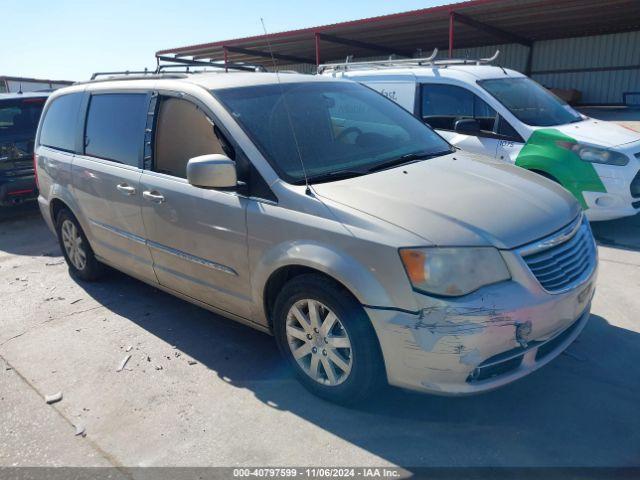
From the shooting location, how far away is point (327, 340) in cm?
291

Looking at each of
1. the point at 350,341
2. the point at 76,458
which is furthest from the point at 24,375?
the point at 350,341

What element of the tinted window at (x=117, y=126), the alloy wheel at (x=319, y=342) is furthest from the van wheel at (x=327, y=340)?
the tinted window at (x=117, y=126)

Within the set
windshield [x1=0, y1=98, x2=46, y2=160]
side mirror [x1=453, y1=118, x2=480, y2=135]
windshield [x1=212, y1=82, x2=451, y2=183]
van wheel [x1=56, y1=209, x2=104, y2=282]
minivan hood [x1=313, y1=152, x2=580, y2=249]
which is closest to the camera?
minivan hood [x1=313, y1=152, x2=580, y2=249]

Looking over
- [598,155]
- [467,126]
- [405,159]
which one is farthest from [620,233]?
[405,159]

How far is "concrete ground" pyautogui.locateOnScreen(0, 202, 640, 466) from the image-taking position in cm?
268

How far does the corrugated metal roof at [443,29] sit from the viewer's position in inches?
567

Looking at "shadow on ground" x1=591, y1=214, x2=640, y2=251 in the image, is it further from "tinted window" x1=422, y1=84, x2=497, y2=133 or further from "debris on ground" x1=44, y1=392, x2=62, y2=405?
"debris on ground" x1=44, y1=392, x2=62, y2=405

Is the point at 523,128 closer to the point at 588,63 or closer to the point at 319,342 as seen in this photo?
the point at 319,342

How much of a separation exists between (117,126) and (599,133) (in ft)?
16.4

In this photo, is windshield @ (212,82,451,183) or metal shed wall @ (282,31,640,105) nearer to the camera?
windshield @ (212,82,451,183)

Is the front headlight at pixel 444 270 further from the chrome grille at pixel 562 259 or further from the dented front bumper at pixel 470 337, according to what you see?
the chrome grille at pixel 562 259

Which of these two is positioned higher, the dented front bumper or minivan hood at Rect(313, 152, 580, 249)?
minivan hood at Rect(313, 152, 580, 249)

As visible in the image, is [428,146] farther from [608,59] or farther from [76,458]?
[608,59]

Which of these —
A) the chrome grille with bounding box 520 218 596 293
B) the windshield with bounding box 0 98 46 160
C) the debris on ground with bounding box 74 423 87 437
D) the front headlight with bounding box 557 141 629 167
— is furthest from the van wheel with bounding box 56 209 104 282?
the front headlight with bounding box 557 141 629 167
